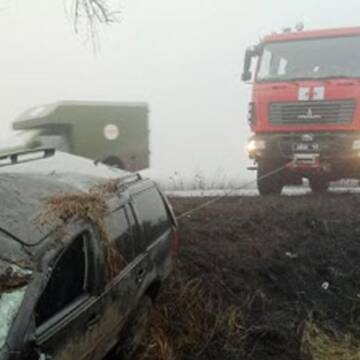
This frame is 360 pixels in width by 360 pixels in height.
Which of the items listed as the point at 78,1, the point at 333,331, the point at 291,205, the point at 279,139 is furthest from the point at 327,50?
the point at 333,331

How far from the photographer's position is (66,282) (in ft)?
13.3

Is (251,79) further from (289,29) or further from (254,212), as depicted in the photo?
(254,212)

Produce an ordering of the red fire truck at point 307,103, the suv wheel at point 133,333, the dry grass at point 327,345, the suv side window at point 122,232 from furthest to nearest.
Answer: the red fire truck at point 307,103
the dry grass at point 327,345
the suv wheel at point 133,333
the suv side window at point 122,232

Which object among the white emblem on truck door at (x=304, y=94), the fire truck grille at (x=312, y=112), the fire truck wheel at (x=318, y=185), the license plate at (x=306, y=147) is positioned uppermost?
the white emblem on truck door at (x=304, y=94)

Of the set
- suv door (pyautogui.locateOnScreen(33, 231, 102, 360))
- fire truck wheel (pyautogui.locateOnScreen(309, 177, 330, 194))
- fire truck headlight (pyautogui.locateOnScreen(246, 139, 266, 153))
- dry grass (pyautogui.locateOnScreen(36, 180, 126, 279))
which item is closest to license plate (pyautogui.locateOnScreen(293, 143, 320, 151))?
fire truck headlight (pyautogui.locateOnScreen(246, 139, 266, 153))

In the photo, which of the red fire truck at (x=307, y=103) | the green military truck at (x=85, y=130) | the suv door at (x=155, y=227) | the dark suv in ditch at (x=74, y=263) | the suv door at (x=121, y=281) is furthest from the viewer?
the green military truck at (x=85, y=130)

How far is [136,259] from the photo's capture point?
5254 mm

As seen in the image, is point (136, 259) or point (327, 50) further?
point (327, 50)

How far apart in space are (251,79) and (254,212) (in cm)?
379

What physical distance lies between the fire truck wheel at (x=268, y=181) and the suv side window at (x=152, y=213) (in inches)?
315

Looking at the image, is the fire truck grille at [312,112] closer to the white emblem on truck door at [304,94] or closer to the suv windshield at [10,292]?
the white emblem on truck door at [304,94]

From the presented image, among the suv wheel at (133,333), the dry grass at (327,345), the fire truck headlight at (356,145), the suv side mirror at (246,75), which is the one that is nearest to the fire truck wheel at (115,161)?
the suv side mirror at (246,75)

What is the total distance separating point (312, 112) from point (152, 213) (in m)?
8.07

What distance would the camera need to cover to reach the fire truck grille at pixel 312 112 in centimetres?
1317
